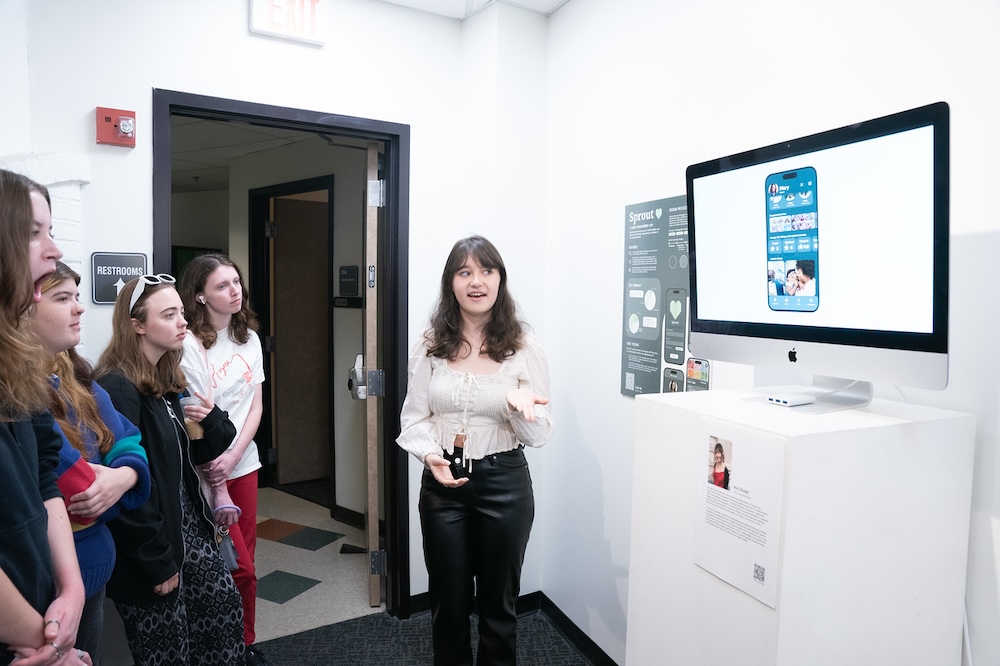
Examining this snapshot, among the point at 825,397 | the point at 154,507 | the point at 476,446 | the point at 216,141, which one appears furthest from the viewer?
the point at 216,141

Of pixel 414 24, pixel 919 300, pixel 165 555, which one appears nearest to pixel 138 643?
pixel 165 555

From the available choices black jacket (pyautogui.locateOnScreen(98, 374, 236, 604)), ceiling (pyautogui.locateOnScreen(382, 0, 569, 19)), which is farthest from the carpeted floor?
ceiling (pyautogui.locateOnScreen(382, 0, 569, 19))

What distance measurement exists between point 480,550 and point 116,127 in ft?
6.30

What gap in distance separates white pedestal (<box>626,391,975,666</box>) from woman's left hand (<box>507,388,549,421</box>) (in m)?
0.45

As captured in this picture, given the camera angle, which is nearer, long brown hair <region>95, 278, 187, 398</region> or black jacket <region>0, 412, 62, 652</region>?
black jacket <region>0, 412, 62, 652</region>

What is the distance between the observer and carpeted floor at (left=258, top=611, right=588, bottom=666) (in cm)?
250

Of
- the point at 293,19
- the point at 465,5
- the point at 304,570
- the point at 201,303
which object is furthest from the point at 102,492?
the point at 465,5

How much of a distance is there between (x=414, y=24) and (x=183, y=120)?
2.19 metres

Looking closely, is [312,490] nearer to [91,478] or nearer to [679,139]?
[91,478]

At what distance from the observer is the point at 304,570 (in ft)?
11.0

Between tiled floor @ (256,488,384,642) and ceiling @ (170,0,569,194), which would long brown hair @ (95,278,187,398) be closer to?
ceiling @ (170,0,569,194)

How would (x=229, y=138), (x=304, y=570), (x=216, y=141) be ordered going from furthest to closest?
(x=216, y=141) → (x=229, y=138) → (x=304, y=570)

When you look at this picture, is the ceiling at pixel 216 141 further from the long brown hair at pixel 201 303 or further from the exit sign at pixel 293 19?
the long brown hair at pixel 201 303

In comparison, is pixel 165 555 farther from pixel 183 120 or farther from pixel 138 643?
pixel 183 120
